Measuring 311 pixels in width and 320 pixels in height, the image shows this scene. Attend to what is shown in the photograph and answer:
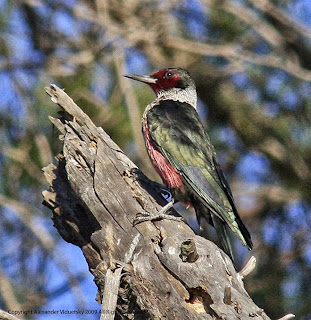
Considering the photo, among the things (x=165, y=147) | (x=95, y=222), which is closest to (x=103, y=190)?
(x=95, y=222)

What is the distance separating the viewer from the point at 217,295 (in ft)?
13.3

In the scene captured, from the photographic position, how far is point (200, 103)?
8258 millimetres

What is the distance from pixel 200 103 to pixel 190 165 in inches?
115

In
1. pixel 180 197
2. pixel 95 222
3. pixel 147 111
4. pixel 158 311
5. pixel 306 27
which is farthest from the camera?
pixel 306 27

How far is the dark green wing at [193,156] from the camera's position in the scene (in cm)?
514

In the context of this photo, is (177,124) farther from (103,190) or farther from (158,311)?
(158,311)

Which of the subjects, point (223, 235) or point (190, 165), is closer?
point (223, 235)

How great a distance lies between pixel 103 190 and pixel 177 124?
1.26m

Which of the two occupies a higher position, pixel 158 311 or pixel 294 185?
pixel 294 185

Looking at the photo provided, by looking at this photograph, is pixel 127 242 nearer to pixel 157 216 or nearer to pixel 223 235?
pixel 157 216

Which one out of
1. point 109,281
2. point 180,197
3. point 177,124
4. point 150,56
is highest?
point 150,56

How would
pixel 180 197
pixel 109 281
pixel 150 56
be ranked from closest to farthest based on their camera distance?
1. pixel 109 281
2. pixel 180 197
3. pixel 150 56

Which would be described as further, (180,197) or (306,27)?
(306,27)

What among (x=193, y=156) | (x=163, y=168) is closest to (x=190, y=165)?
(x=193, y=156)
